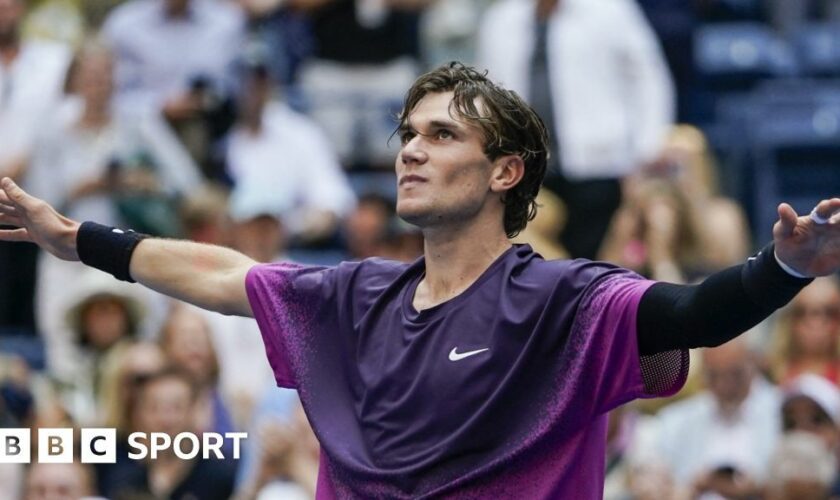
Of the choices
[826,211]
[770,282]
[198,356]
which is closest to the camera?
[826,211]

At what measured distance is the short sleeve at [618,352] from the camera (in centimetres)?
432

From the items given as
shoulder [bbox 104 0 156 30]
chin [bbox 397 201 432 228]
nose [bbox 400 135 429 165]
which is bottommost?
→ shoulder [bbox 104 0 156 30]

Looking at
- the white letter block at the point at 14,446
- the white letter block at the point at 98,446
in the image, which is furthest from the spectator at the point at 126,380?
the white letter block at the point at 14,446

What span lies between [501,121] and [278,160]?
6.04 meters

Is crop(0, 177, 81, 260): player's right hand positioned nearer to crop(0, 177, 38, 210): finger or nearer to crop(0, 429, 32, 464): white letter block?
crop(0, 177, 38, 210): finger

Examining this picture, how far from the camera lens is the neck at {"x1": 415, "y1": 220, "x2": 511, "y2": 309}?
4691mm

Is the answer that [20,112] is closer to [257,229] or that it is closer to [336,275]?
[257,229]

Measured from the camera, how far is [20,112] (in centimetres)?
1015

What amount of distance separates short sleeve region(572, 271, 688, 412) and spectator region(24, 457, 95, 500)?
10.9ft

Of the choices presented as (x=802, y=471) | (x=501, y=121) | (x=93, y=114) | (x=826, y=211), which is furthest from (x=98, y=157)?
(x=826, y=211)

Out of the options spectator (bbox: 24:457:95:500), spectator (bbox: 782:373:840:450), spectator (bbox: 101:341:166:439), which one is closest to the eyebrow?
spectator (bbox: 24:457:95:500)

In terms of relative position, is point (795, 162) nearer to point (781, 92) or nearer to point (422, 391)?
point (781, 92)

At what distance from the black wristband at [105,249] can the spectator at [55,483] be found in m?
2.44

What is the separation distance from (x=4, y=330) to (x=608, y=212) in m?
3.23
